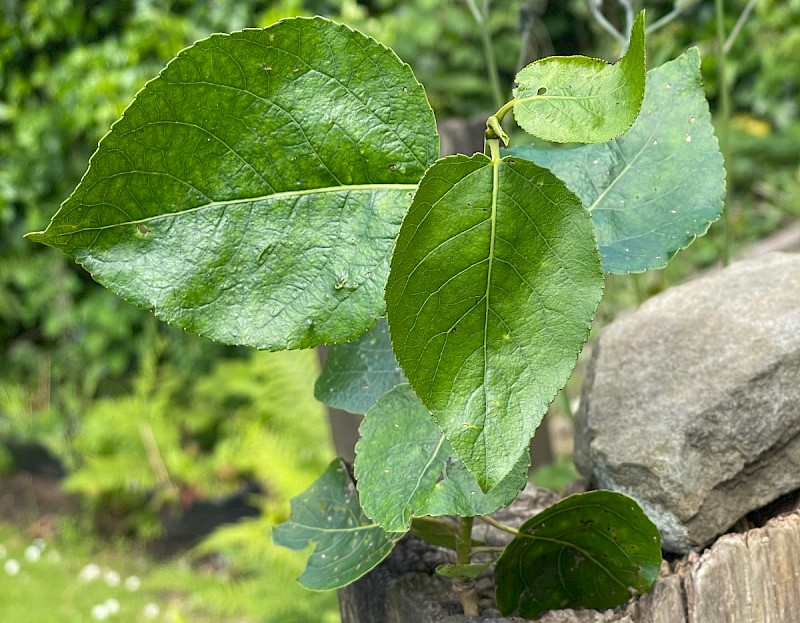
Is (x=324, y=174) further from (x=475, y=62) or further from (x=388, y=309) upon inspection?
(x=475, y=62)

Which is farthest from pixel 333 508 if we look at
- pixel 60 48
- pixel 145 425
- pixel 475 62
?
pixel 60 48

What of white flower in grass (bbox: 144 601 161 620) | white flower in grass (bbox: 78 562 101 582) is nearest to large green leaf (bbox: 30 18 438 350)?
white flower in grass (bbox: 144 601 161 620)

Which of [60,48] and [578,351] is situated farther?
[60,48]

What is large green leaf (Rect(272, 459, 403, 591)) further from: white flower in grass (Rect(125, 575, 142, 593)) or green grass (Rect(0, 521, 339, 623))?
white flower in grass (Rect(125, 575, 142, 593))

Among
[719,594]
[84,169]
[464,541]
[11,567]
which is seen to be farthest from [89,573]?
[719,594]

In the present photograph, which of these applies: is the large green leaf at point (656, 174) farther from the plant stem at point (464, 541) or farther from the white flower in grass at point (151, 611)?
the white flower in grass at point (151, 611)

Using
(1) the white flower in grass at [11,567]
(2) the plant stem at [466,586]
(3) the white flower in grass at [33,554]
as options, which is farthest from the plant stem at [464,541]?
(3) the white flower in grass at [33,554]
